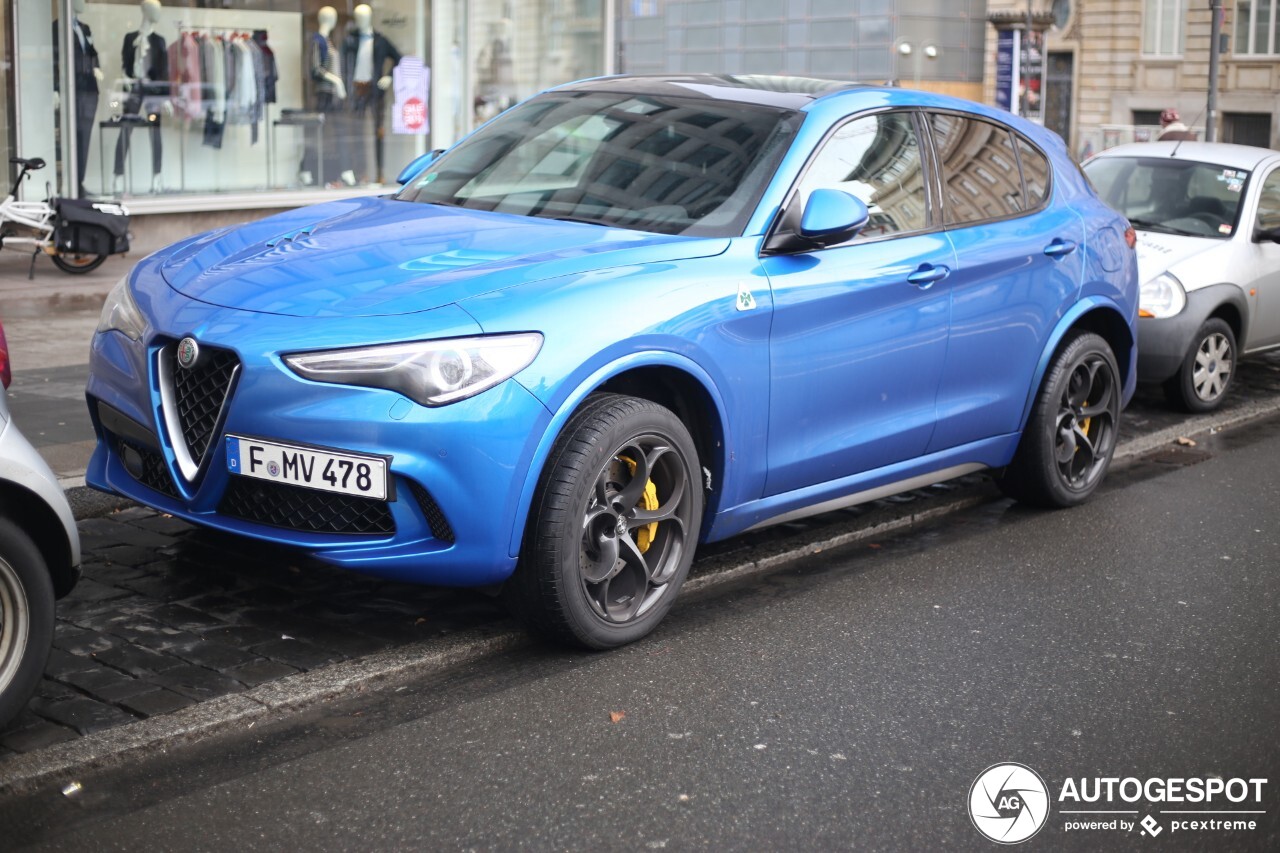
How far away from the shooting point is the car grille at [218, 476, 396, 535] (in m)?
4.38

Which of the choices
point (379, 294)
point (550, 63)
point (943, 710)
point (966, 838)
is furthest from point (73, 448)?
point (550, 63)

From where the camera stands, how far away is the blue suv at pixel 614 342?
432cm

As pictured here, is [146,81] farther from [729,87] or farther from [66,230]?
[729,87]

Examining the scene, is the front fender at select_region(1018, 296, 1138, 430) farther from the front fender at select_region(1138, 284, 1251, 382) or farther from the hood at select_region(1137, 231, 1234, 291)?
the hood at select_region(1137, 231, 1234, 291)

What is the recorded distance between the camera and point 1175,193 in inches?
409

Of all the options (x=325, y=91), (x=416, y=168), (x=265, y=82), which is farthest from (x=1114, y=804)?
(x=325, y=91)

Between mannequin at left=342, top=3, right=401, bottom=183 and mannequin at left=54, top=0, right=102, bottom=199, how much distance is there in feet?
9.97

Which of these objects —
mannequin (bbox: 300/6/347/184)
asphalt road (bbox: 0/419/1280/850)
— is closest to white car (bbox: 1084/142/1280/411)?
asphalt road (bbox: 0/419/1280/850)

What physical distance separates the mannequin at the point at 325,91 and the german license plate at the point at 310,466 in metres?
12.9

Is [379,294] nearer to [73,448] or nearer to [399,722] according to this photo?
[399,722]

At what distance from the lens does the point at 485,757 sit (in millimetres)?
3959

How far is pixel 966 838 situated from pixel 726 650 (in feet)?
4.39

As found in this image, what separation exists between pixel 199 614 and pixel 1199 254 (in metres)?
6.99

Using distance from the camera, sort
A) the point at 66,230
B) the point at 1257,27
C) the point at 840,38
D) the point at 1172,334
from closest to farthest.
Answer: the point at 1172,334 → the point at 66,230 → the point at 1257,27 → the point at 840,38
